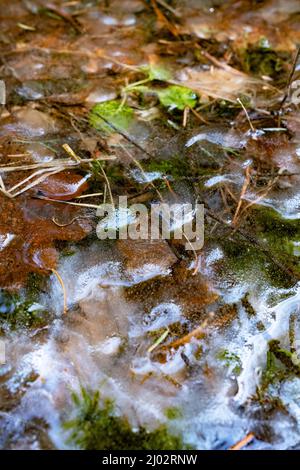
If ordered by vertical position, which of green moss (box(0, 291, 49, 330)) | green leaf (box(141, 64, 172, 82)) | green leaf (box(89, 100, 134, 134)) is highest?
green leaf (box(141, 64, 172, 82))

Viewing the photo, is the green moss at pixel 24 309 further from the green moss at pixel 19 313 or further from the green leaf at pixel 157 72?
the green leaf at pixel 157 72

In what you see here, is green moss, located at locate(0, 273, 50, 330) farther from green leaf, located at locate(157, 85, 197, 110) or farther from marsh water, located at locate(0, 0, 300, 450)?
green leaf, located at locate(157, 85, 197, 110)

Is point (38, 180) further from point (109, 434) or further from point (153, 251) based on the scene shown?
point (109, 434)

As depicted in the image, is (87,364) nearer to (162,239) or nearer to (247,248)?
(162,239)

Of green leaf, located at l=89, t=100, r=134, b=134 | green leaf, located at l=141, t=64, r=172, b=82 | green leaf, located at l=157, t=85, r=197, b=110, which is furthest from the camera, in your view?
green leaf, located at l=141, t=64, r=172, b=82

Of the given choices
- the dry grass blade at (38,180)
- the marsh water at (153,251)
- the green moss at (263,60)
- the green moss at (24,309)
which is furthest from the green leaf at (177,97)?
the green moss at (24,309)

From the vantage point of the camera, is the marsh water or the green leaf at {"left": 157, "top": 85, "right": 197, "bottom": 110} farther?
the green leaf at {"left": 157, "top": 85, "right": 197, "bottom": 110}

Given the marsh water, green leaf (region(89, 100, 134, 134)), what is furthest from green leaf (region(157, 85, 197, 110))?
green leaf (region(89, 100, 134, 134))

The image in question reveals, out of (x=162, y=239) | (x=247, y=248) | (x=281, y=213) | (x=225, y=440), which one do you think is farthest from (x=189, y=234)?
(x=225, y=440)
